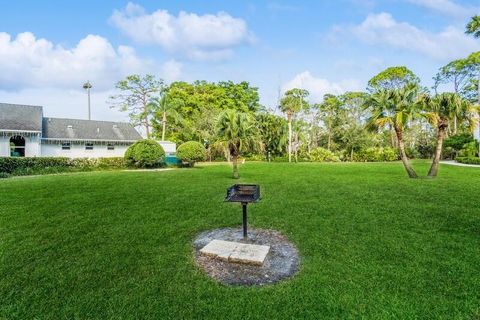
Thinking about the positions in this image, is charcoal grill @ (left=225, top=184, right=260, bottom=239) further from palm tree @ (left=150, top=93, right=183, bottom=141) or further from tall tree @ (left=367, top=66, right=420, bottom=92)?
tall tree @ (left=367, top=66, right=420, bottom=92)

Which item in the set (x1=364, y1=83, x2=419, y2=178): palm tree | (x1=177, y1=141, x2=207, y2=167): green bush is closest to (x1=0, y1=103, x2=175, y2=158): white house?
(x1=177, y1=141, x2=207, y2=167): green bush

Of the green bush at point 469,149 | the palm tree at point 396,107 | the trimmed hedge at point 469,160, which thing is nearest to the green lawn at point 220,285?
the palm tree at point 396,107

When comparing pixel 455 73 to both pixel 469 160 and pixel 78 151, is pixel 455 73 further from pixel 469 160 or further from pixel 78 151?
pixel 78 151

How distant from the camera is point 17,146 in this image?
2212cm

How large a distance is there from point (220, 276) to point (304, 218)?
10.4 feet

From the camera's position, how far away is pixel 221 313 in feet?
10.2

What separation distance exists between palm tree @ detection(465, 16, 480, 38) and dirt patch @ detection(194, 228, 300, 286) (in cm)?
2640

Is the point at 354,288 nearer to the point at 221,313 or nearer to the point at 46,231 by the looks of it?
the point at 221,313

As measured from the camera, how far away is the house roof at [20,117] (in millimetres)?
21156

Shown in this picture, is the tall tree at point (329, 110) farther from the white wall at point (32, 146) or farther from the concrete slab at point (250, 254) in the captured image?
the concrete slab at point (250, 254)

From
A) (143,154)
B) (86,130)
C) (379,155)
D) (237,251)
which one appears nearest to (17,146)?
(86,130)

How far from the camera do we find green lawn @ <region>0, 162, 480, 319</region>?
3.21 m

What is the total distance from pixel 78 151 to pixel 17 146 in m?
4.04

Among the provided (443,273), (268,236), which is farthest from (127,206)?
(443,273)
